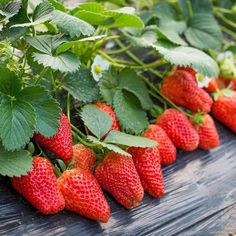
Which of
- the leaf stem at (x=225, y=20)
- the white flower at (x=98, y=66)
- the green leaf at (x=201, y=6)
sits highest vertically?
the green leaf at (x=201, y=6)

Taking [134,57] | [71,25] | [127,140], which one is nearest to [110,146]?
[127,140]

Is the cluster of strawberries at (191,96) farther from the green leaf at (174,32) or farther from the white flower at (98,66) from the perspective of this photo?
the white flower at (98,66)

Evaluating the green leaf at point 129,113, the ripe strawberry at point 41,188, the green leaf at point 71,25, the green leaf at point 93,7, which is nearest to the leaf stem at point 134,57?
the green leaf at point 129,113

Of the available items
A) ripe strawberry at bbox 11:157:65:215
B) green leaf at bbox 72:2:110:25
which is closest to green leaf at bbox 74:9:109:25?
green leaf at bbox 72:2:110:25

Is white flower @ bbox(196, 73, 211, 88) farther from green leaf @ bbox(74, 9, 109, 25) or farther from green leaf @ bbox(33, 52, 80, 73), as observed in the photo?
green leaf @ bbox(33, 52, 80, 73)

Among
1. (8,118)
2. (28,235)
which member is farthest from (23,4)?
(28,235)

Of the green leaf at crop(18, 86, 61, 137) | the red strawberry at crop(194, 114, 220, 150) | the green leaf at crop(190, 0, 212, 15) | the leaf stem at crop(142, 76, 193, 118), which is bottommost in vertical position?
the red strawberry at crop(194, 114, 220, 150)
